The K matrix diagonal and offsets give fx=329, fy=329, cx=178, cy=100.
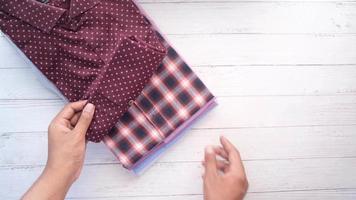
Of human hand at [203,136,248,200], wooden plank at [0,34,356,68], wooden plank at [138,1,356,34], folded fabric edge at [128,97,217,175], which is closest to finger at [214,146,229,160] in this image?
human hand at [203,136,248,200]

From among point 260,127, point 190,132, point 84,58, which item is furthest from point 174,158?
point 84,58

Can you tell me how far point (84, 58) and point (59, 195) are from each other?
355mm

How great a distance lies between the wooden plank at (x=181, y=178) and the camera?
1010 millimetres

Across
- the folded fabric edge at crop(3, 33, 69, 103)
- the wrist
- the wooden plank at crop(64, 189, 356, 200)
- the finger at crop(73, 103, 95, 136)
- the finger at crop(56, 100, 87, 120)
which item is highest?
the folded fabric edge at crop(3, 33, 69, 103)

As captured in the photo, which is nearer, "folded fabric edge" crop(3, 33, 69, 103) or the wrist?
the wrist

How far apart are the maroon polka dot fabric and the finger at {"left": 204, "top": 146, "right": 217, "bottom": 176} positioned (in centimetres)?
27

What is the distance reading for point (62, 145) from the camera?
0.82 metres

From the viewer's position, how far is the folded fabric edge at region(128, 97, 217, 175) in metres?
0.97

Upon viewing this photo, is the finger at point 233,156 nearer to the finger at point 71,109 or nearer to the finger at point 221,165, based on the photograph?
the finger at point 221,165

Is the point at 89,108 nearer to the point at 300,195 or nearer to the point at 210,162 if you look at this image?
the point at 210,162

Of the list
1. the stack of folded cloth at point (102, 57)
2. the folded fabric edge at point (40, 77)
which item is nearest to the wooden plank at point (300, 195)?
the stack of folded cloth at point (102, 57)

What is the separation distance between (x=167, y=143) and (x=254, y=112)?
296 millimetres

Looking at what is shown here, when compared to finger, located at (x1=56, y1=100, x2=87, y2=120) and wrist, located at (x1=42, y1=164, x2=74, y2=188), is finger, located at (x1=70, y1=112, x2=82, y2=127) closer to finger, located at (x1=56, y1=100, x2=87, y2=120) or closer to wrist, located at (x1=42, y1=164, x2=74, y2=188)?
finger, located at (x1=56, y1=100, x2=87, y2=120)

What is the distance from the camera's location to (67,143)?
32.4 inches
